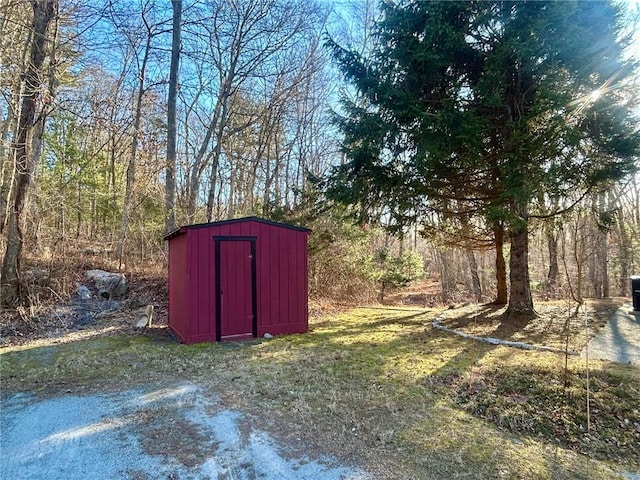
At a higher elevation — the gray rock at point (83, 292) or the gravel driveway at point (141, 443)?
the gray rock at point (83, 292)

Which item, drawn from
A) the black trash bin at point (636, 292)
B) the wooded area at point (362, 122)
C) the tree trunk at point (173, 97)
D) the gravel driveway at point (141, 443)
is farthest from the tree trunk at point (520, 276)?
the tree trunk at point (173, 97)

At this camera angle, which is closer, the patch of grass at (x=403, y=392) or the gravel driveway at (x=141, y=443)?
the gravel driveway at (x=141, y=443)

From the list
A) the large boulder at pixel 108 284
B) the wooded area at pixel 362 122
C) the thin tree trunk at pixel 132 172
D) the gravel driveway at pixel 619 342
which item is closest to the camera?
the gravel driveway at pixel 619 342

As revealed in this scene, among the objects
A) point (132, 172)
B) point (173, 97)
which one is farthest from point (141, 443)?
point (132, 172)

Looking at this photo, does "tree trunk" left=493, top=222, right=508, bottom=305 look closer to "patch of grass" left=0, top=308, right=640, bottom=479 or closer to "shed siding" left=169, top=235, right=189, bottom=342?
"patch of grass" left=0, top=308, right=640, bottom=479

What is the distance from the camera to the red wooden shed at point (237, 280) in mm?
5953

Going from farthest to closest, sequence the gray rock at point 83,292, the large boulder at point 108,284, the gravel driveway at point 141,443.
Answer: the large boulder at point 108,284, the gray rock at point 83,292, the gravel driveway at point 141,443

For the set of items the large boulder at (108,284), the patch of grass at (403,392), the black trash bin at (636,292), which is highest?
the large boulder at (108,284)

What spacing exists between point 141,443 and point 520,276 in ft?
21.8

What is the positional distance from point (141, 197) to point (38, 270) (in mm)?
4257

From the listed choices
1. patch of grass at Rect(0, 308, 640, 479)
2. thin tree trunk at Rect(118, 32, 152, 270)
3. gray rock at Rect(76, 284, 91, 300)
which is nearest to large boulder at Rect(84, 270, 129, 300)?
gray rock at Rect(76, 284, 91, 300)

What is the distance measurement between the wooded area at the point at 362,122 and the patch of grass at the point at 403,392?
118 centimetres

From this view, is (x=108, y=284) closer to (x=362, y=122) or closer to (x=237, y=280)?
(x=237, y=280)

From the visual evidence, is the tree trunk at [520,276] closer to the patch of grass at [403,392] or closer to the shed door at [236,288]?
the patch of grass at [403,392]
